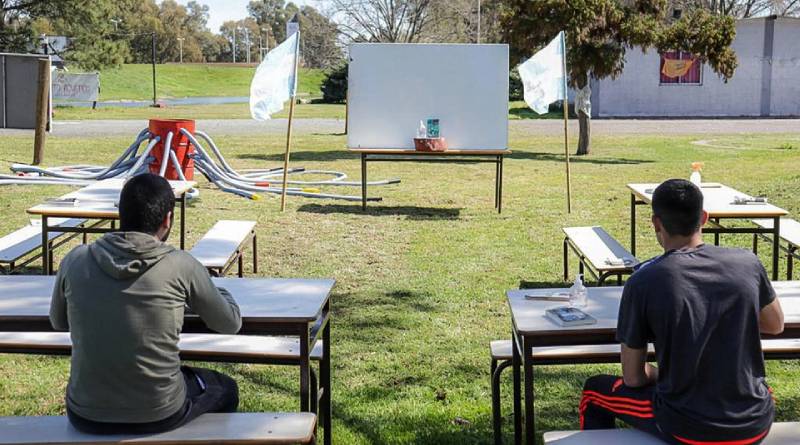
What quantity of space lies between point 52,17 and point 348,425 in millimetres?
46160

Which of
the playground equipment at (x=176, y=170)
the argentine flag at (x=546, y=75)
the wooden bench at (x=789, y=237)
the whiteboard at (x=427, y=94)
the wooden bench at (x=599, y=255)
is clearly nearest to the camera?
the wooden bench at (x=599, y=255)

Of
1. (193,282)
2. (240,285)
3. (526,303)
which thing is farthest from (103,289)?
(526,303)

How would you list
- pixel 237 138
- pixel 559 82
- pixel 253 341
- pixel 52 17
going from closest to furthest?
pixel 253 341 < pixel 559 82 < pixel 237 138 < pixel 52 17

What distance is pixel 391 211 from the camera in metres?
13.3

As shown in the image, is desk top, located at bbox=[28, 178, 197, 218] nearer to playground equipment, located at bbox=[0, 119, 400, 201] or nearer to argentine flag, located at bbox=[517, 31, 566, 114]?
playground equipment, located at bbox=[0, 119, 400, 201]

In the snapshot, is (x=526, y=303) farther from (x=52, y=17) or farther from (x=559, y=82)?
(x=52, y=17)

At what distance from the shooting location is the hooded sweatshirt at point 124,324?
11.3 feet

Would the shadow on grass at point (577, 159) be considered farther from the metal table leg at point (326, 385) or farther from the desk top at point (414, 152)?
the metal table leg at point (326, 385)

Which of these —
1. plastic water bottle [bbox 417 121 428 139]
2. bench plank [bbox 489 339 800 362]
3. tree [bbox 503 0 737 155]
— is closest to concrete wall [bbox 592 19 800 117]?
tree [bbox 503 0 737 155]

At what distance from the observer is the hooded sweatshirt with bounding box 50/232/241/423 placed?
11.3ft

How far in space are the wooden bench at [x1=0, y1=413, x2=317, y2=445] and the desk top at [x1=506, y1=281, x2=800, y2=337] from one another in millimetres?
962

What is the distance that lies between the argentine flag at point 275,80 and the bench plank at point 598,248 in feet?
16.5

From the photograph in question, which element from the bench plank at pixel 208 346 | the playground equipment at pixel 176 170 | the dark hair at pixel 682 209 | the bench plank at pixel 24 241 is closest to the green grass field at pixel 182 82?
the playground equipment at pixel 176 170

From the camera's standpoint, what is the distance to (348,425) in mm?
5121
